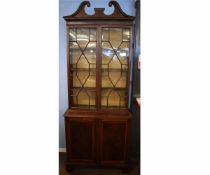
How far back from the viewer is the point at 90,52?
235 cm

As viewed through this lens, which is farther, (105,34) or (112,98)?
(112,98)

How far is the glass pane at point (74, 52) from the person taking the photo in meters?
2.35

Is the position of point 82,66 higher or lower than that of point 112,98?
higher

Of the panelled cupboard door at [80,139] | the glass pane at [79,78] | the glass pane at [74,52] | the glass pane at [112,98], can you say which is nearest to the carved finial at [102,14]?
the glass pane at [74,52]

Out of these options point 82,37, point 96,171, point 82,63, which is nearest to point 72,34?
point 82,37

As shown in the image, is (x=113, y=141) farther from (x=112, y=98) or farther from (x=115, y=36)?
(x=115, y=36)

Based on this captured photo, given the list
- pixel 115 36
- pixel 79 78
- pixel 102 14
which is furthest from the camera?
pixel 79 78

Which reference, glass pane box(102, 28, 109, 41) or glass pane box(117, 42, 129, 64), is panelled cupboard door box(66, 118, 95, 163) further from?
glass pane box(102, 28, 109, 41)

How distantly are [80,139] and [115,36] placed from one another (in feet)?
4.60

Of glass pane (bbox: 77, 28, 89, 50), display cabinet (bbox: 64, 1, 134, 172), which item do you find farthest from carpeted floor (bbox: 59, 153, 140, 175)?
glass pane (bbox: 77, 28, 89, 50)
